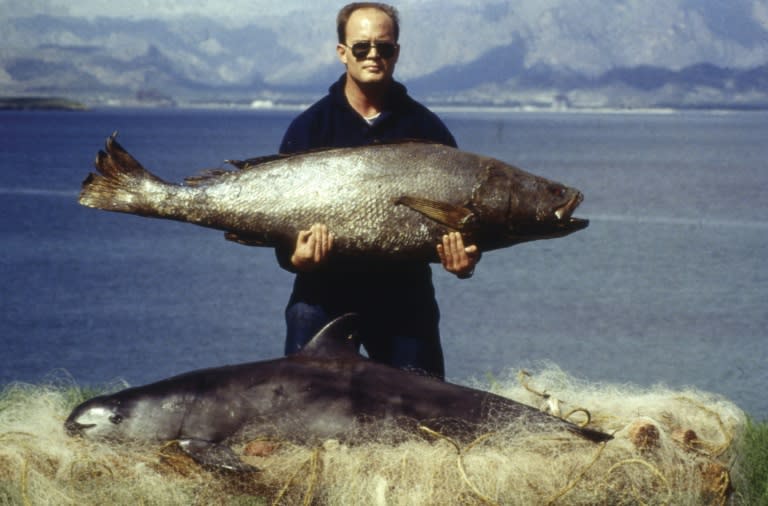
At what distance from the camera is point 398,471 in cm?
589

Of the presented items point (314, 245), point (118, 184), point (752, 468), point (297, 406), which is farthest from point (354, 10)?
point (752, 468)

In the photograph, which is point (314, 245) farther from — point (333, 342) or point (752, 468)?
point (752, 468)

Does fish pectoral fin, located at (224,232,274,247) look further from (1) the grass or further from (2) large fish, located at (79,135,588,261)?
(1) the grass

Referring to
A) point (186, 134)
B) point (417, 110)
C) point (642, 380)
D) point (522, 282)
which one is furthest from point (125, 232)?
point (186, 134)

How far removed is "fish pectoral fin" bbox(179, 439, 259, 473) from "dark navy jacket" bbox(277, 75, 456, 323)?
1455 millimetres

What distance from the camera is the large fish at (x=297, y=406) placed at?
21.5 feet

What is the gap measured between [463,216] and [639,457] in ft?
5.38

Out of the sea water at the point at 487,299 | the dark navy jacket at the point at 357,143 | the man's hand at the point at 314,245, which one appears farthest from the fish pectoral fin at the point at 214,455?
the sea water at the point at 487,299

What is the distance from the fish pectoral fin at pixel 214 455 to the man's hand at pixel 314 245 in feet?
3.94

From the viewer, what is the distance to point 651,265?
96.8 ft

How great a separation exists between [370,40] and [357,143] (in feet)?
2.24

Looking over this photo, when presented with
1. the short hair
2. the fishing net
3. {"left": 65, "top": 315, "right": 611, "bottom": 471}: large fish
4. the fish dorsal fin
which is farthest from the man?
the fishing net

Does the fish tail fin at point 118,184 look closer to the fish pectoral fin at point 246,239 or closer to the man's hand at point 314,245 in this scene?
the fish pectoral fin at point 246,239

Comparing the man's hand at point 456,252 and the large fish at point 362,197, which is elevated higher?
the large fish at point 362,197
